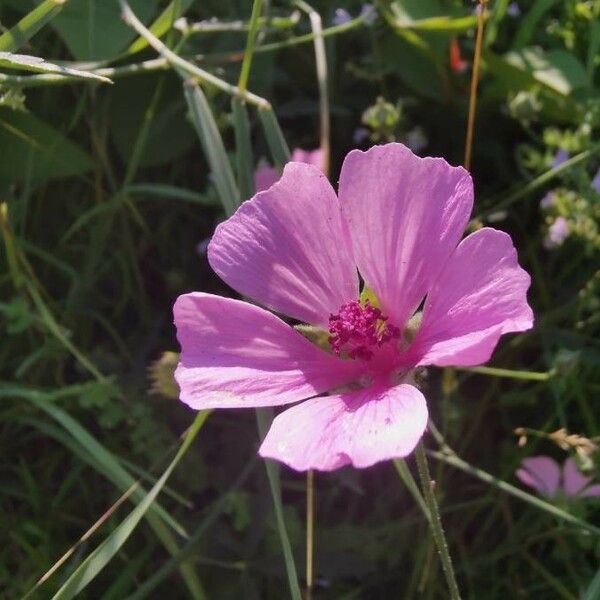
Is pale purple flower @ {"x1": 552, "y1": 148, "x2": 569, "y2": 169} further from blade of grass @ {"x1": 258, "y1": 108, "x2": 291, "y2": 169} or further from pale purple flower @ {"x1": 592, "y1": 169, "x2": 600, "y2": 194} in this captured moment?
blade of grass @ {"x1": 258, "y1": 108, "x2": 291, "y2": 169}

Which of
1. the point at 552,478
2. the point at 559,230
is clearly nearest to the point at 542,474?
the point at 552,478

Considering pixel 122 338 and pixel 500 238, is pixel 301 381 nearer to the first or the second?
pixel 500 238

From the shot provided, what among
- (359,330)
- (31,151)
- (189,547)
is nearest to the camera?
(359,330)

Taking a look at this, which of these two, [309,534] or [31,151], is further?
[31,151]

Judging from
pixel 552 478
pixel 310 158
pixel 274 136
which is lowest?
pixel 552 478

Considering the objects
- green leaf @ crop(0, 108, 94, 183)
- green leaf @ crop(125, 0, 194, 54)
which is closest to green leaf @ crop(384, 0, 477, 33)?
green leaf @ crop(125, 0, 194, 54)

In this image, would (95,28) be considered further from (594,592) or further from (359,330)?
(594,592)

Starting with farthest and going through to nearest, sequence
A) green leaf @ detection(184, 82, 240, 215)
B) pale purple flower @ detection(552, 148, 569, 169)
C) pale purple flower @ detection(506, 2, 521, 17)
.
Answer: pale purple flower @ detection(506, 2, 521, 17) < pale purple flower @ detection(552, 148, 569, 169) < green leaf @ detection(184, 82, 240, 215)
